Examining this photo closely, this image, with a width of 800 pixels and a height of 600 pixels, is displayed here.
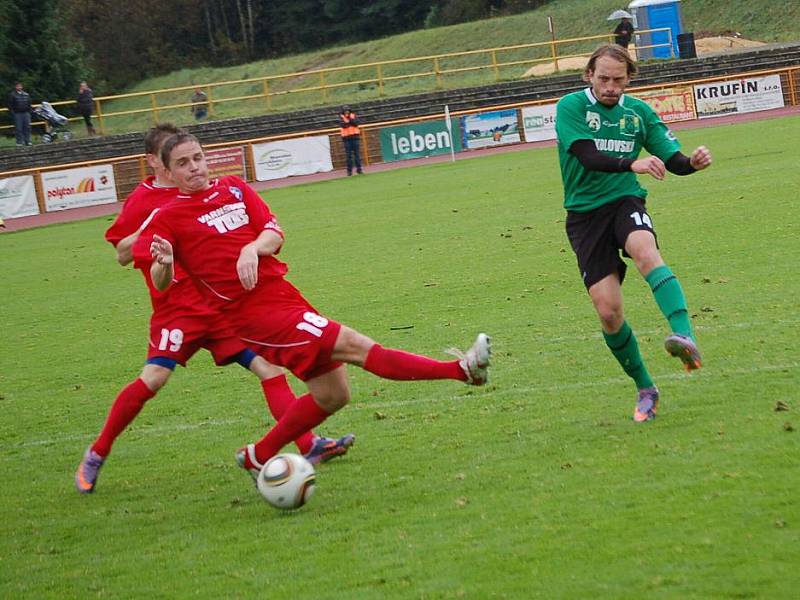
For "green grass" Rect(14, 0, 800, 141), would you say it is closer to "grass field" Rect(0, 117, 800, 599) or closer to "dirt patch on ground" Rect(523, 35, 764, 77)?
"dirt patch on ground" Rect(523, 35, 764, 77)

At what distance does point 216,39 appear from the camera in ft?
251

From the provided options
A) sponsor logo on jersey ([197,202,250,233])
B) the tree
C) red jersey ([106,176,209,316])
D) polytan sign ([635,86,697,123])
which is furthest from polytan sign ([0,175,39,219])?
sponsor logo on jersey ([197,202,250,233])

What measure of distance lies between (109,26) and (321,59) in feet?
53.5

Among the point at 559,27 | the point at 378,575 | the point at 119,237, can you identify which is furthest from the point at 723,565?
the point at 559,27

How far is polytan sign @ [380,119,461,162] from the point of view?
117 feet

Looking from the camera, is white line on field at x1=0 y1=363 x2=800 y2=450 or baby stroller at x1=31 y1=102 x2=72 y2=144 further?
baby stroller at x1=31 y1=102 x2=72 y2=144

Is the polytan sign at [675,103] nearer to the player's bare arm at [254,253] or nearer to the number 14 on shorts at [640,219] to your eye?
the number 14 on shorts at [640,219]

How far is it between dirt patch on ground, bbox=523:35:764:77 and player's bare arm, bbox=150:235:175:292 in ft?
136

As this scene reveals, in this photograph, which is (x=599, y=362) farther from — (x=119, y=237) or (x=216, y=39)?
(x=216, y=39)

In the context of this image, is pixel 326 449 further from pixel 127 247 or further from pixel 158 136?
pixel 158 136

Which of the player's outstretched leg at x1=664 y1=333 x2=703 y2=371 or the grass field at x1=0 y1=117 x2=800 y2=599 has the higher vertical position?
the player's outstretched leg at x1=664 y1=333 x2=703 y2=371

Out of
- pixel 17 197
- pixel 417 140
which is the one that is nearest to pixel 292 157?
pixel 417 140

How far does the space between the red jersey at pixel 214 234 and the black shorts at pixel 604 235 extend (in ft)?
5.53

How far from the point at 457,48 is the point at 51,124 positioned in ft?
84.0
